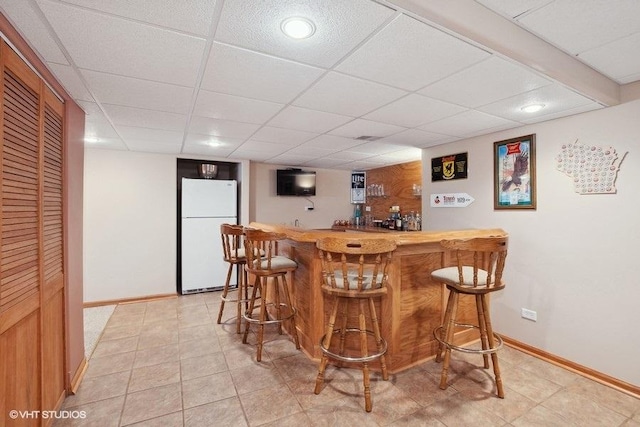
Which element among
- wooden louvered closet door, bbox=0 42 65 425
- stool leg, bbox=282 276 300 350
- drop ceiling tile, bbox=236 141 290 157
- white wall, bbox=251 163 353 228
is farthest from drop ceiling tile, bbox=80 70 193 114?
white wall, bbox=251 163 353 228

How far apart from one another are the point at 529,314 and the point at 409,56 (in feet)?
8.98

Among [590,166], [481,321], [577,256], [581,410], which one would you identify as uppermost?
[590,166]

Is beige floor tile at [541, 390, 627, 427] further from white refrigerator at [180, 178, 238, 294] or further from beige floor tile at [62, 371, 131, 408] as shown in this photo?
white refrigerator at [180, 178, 238, 294]

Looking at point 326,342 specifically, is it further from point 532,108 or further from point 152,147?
point 152,147

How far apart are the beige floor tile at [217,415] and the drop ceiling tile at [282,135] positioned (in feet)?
8.06

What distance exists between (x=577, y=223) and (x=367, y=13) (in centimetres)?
257

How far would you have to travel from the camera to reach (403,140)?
3.56 meters

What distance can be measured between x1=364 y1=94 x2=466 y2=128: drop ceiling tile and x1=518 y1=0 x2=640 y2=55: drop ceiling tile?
78 centimetres

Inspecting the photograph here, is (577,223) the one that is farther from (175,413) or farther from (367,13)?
(175,413)

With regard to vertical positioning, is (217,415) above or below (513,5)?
below

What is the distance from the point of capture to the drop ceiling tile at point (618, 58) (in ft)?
5.46

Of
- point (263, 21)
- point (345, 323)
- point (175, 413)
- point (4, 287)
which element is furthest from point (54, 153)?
point (345, 323)

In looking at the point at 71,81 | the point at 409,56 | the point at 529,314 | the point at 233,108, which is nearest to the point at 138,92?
the point at 71,81

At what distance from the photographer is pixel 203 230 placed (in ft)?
15.1
